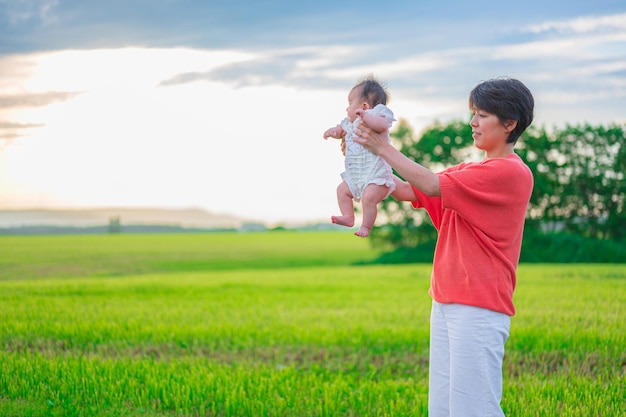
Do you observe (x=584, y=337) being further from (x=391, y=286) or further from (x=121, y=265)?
(x=121, y=265)

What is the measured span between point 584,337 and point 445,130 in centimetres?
2782

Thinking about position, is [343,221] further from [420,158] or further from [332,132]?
[420,158]

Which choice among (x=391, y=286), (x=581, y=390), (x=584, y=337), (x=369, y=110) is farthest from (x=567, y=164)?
(x=369, y=110)

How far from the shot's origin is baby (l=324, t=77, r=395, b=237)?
13.2 ft

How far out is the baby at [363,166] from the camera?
4.02m

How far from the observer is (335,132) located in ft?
14.1

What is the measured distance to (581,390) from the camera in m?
7.08

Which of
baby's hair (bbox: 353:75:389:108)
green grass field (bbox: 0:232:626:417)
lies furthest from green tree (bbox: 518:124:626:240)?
baby's hair (bbox: 353:75:389:108)

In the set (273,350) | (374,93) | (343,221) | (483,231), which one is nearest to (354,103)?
(374,93)

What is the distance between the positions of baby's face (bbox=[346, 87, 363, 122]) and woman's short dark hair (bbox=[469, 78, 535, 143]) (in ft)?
2.46

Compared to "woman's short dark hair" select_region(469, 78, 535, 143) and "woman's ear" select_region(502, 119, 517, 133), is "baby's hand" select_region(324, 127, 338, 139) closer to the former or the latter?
"woman's short dark hair" select_region(469, 78, 535, 143)

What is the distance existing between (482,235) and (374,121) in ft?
3.11

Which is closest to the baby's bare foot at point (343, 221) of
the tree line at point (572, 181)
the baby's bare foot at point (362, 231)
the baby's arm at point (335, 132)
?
the baby's bare foot at point (362, 231)

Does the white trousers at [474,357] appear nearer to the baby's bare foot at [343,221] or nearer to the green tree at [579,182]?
the baby's bare foot at [343,221]
